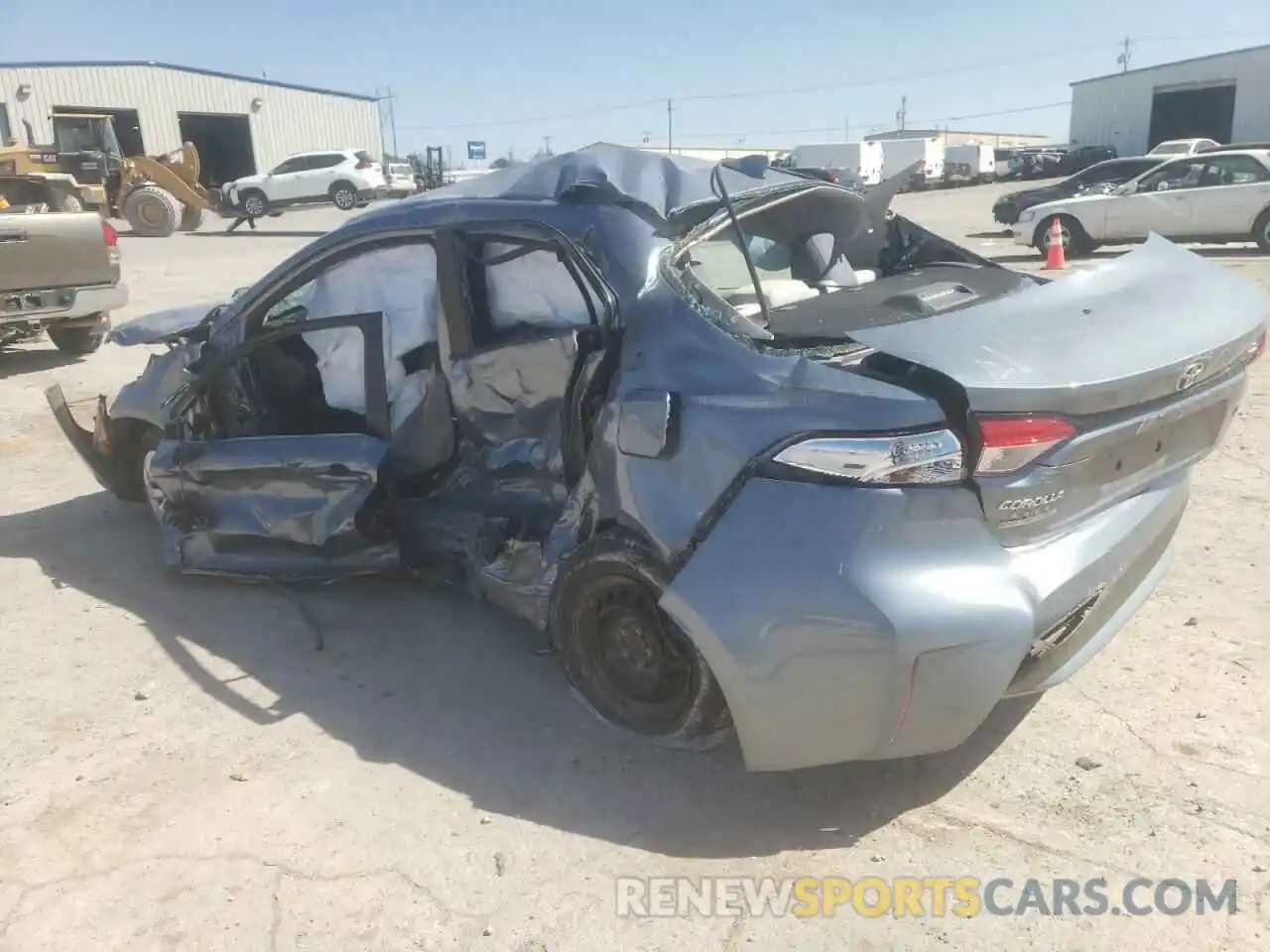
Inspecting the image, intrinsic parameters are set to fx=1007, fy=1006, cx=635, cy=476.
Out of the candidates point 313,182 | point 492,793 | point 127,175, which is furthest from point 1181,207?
point 313,182

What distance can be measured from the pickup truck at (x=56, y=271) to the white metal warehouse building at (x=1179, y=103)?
164 feet

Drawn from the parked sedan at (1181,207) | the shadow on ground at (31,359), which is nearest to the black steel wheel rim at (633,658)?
the shadow on ground at (31,359)

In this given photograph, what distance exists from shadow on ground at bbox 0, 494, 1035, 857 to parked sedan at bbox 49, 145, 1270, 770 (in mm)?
166

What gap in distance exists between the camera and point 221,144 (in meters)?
44.5

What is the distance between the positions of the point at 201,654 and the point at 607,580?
1752 millimetres

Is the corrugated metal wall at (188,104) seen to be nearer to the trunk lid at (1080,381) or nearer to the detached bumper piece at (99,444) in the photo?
the detached bumper piece at (99,444)

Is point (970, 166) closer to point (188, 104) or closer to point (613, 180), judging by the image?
point (188, 104)

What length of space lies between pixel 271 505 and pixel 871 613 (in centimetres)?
269

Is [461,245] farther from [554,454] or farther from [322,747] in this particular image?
[322,747]

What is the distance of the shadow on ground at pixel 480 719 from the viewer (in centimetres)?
271

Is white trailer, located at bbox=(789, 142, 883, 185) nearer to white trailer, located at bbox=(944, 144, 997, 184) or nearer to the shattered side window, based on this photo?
white trailer, located at bbox=(944, 144, 997, 184)

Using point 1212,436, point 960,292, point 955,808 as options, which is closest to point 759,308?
point 960,292

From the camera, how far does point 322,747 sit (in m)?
3.12

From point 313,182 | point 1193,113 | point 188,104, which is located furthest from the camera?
point 1193,113
